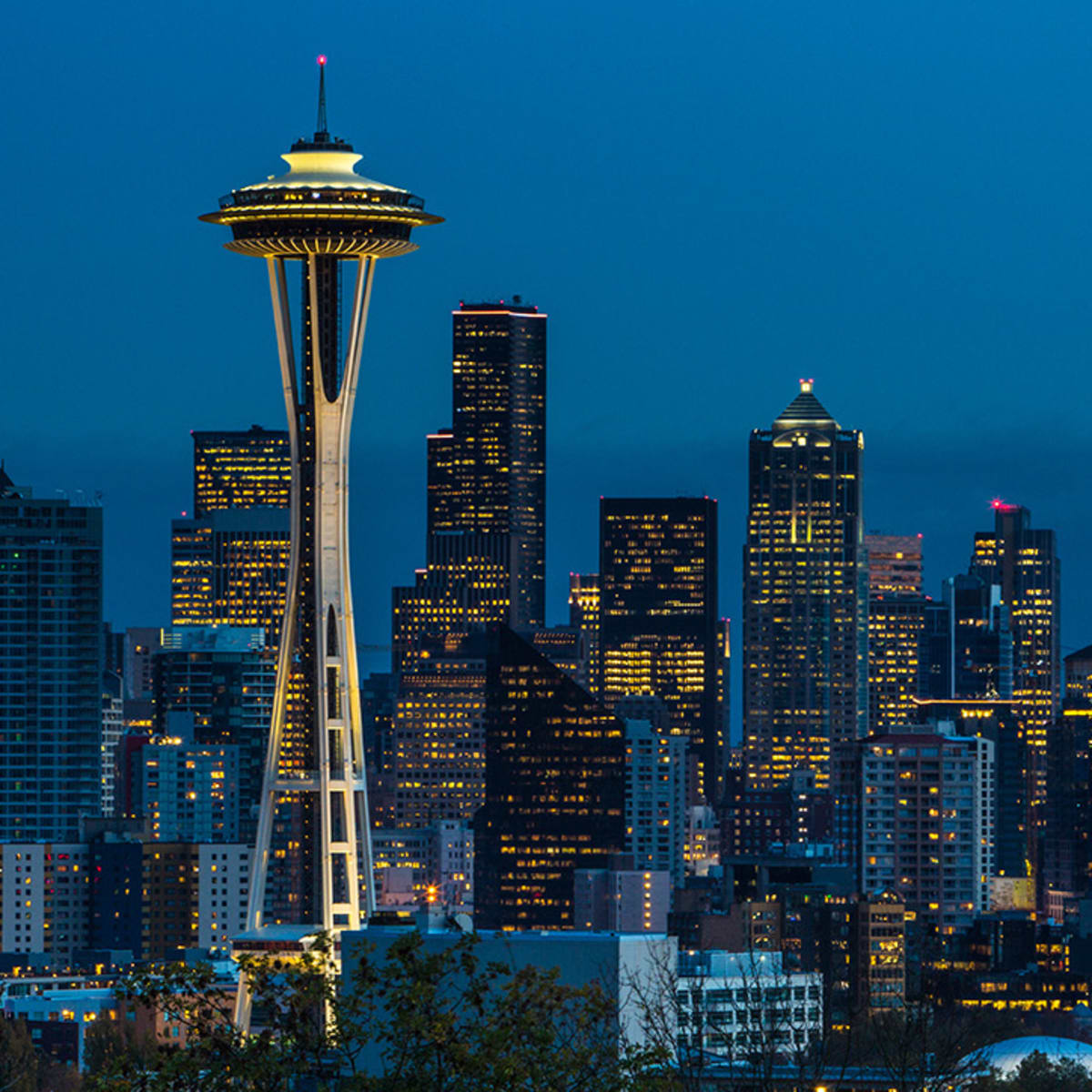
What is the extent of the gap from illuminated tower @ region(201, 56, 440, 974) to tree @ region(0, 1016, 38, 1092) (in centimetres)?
2198

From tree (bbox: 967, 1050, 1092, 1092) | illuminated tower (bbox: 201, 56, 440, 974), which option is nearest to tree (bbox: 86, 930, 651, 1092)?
tree (bbox: 967, 1050, 1092, 1092)

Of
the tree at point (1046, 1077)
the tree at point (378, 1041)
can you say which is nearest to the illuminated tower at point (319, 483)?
the tree at point (1046, 1077)

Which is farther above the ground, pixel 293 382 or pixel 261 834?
pixel 293 382

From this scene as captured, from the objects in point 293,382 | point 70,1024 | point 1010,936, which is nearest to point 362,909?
point 70,1024

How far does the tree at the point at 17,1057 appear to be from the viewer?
91.2 meters

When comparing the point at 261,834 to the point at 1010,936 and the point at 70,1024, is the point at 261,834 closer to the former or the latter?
the point at 70,1024

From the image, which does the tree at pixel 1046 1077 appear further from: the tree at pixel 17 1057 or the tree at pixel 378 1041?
the tree at pixel 378 1041

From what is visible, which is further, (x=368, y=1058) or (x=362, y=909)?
(x=362, y=909)

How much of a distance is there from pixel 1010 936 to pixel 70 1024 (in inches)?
2596

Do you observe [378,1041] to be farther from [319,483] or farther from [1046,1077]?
[319,483]

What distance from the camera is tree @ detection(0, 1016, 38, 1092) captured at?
91.2m

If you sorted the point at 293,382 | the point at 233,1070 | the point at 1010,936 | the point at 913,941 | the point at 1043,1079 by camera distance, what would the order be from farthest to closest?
the point at 1010,936
the point at 913,941
the point at 293,382
the point at 1043,1079
the point at 233,1070

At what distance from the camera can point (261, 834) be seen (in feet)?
490

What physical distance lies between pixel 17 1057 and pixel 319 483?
41.0 m
